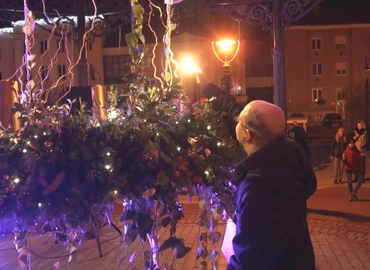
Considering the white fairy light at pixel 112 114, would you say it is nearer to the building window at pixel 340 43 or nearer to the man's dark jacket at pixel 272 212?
the man's dark jacket at pixel 272 212

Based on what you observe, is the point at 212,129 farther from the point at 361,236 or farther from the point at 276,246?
the point at 361,236

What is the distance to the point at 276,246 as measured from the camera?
2443 millimetres

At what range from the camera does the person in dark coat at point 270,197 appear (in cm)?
243

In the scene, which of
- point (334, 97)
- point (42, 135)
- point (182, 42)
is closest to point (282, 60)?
point (42, 135)

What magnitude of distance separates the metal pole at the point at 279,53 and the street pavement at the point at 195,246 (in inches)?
81.7

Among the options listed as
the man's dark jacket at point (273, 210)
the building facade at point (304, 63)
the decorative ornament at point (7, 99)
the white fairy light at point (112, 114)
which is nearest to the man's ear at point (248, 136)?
the man's dark jacket at point (273, 210)

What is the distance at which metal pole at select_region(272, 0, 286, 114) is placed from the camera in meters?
7.26

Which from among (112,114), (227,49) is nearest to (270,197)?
(112,114)

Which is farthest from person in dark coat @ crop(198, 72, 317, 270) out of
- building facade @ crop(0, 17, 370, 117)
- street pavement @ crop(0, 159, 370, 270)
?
building facade @ crop(0, 17, 370, 117)

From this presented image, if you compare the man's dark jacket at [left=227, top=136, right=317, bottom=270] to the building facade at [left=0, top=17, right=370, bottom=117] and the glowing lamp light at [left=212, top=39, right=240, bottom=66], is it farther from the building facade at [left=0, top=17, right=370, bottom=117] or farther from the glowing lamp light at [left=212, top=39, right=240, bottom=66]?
the building facade at [left=0, top=17, right=370, bottom=117]

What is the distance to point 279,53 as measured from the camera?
23.7 ft

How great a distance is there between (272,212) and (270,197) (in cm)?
7

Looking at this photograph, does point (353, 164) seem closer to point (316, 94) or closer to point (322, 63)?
point (316, 94)

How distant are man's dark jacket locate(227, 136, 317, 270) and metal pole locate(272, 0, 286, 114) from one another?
4.82 metres
